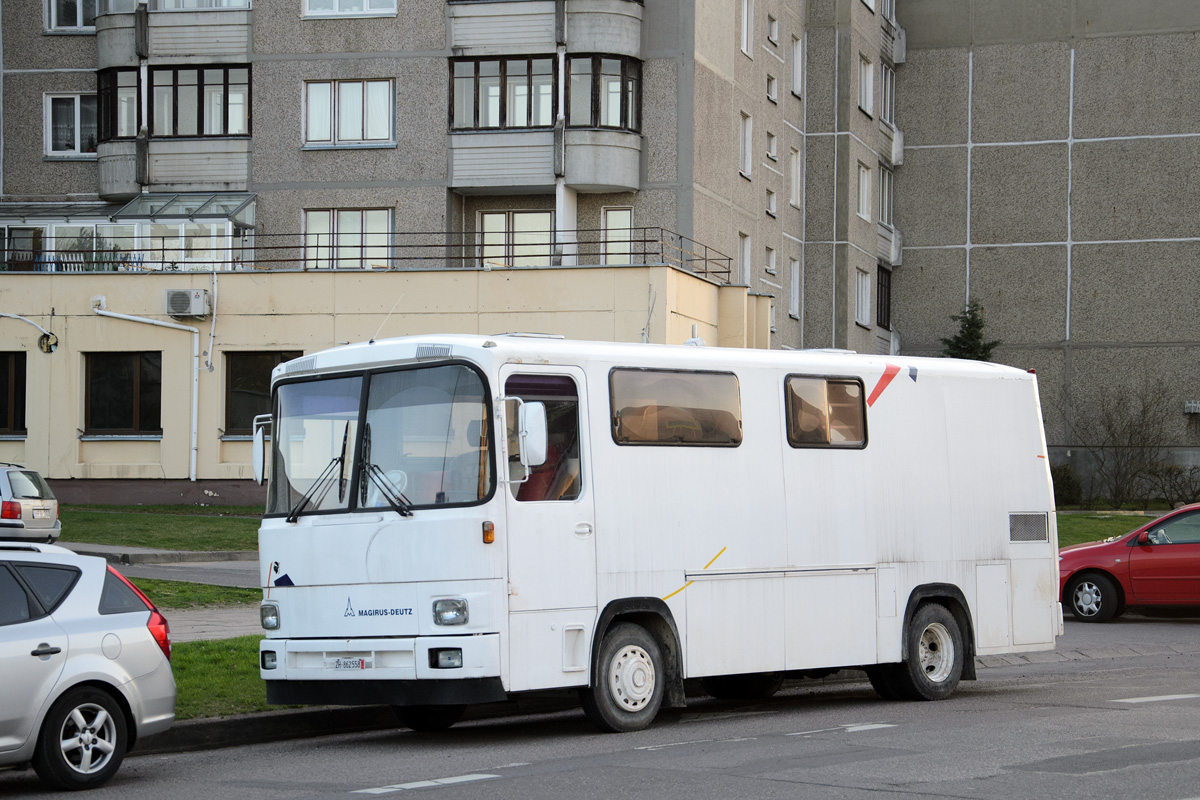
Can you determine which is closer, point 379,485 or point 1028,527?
point 379,485

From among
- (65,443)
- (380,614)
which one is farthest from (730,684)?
(65,443)

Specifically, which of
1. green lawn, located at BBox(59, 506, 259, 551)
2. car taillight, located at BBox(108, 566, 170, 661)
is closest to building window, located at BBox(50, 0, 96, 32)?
green lawn, located at BBox(59, 506, 259, 551)

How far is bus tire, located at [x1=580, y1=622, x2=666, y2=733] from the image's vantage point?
11.4 m

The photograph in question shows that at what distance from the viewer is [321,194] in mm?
41625

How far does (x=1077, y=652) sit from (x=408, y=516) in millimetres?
9470

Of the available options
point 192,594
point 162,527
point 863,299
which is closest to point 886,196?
point 863,299

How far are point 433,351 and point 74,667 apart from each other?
128 inches

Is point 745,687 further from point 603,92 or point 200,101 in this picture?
point 200,101

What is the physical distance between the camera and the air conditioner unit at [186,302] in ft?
122

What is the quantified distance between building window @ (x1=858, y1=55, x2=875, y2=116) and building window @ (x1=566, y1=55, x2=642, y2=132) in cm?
1436

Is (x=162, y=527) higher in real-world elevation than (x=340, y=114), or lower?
lower

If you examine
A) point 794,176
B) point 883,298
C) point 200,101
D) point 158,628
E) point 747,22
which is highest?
point 747,22

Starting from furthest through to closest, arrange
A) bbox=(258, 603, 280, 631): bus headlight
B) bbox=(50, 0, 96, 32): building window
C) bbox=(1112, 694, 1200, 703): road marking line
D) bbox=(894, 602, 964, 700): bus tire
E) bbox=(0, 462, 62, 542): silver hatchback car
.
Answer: bbox=(50, 0, 96, 32): building window < bbox=(0, 462, 62, 542): silver hatchback car < bbox=(894, 602, 964, 700): bus tire < bbox=(1112, 694, 1200, 703): road marking line < bbox=(258, 603, 280, 631): bus headlight

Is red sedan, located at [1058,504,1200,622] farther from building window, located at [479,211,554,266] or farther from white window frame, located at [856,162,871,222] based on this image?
white window frame, located at [856,162,871,222]
